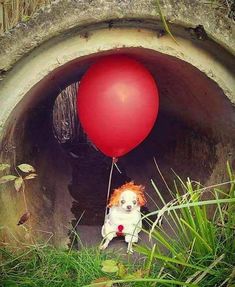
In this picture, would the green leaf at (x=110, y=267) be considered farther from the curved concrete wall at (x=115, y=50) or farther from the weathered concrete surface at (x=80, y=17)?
the weathered concrete surface at (x=80, y=17)

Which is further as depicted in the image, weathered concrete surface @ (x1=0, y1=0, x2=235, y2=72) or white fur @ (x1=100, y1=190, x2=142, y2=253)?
white fur @ (x1=100, y1=190, x2=142, y2=253)

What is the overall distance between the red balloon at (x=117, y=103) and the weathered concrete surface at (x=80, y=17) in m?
0.34

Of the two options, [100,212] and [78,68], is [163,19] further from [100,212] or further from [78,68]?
[100,212]

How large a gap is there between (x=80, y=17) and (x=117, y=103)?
46cm

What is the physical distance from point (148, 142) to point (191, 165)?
655 mm

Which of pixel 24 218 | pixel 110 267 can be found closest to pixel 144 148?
pixel 24 218

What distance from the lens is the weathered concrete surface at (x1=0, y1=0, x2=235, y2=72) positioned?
208 centimetres

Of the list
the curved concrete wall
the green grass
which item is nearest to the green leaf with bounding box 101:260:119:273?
the green grass

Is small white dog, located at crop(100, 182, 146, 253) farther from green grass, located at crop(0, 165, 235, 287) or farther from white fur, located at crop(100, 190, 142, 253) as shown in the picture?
green grass, located at crop(0, 165, 235, 287)

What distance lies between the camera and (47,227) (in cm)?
274

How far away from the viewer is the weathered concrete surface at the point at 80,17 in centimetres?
208

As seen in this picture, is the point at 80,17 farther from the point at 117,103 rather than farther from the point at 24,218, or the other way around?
the point at 24,218

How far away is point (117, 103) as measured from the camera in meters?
2.37

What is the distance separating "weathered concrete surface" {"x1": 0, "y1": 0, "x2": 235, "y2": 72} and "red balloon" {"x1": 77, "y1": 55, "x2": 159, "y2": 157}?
13.2 inches
